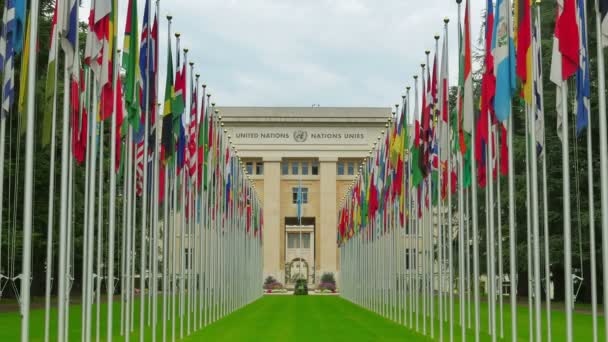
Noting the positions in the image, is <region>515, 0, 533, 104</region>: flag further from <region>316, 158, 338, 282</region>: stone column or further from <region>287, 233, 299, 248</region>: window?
<region>287, 233, 299, 248</region>: window

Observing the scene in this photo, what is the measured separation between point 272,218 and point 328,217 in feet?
21.2

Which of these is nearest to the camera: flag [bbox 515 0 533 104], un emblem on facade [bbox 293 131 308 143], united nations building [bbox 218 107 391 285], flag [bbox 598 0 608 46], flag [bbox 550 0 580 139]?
flag [bbox 598 0 608 46]

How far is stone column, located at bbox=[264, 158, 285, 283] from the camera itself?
105500mm

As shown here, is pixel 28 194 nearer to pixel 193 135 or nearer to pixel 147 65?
pixel 147 65

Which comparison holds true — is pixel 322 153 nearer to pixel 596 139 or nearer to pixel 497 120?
pixel 596 139

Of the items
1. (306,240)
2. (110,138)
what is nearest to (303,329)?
Result: (110,138)

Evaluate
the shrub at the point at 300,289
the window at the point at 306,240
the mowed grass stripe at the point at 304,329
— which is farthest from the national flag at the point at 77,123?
the window at the point at 306,240

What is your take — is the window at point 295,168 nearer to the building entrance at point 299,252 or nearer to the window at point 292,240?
the building entrance at point 299,252

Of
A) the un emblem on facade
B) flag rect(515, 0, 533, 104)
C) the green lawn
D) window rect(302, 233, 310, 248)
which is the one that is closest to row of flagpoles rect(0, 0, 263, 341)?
the green lawn

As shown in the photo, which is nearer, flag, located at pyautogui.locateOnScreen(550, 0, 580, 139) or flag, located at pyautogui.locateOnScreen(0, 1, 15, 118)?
flag, located at pyautogui.locateOnScreen(0, 1, 15, 118)

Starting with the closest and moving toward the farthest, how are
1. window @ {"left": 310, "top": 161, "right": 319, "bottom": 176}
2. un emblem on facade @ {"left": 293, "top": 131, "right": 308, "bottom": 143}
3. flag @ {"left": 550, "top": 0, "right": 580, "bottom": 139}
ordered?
flag @ {"left": 550, "top": 0, "right": 580, "bottom": 139} → un emblem on facade @ {"left": 293, "top": 131, "right": 308, "bottom": 143} → window @ {"left": 310, "top": 161, "right": 319, "bottom": 176}

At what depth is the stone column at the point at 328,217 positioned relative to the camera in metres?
106

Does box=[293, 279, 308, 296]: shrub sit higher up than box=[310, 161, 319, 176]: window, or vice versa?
box=[310, 161, 319, 176]: window

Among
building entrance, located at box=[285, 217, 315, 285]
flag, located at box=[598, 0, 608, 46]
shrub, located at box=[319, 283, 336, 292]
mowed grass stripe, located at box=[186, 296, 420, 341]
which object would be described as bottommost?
shrub, located at box=[319, 283, 336, 292]
